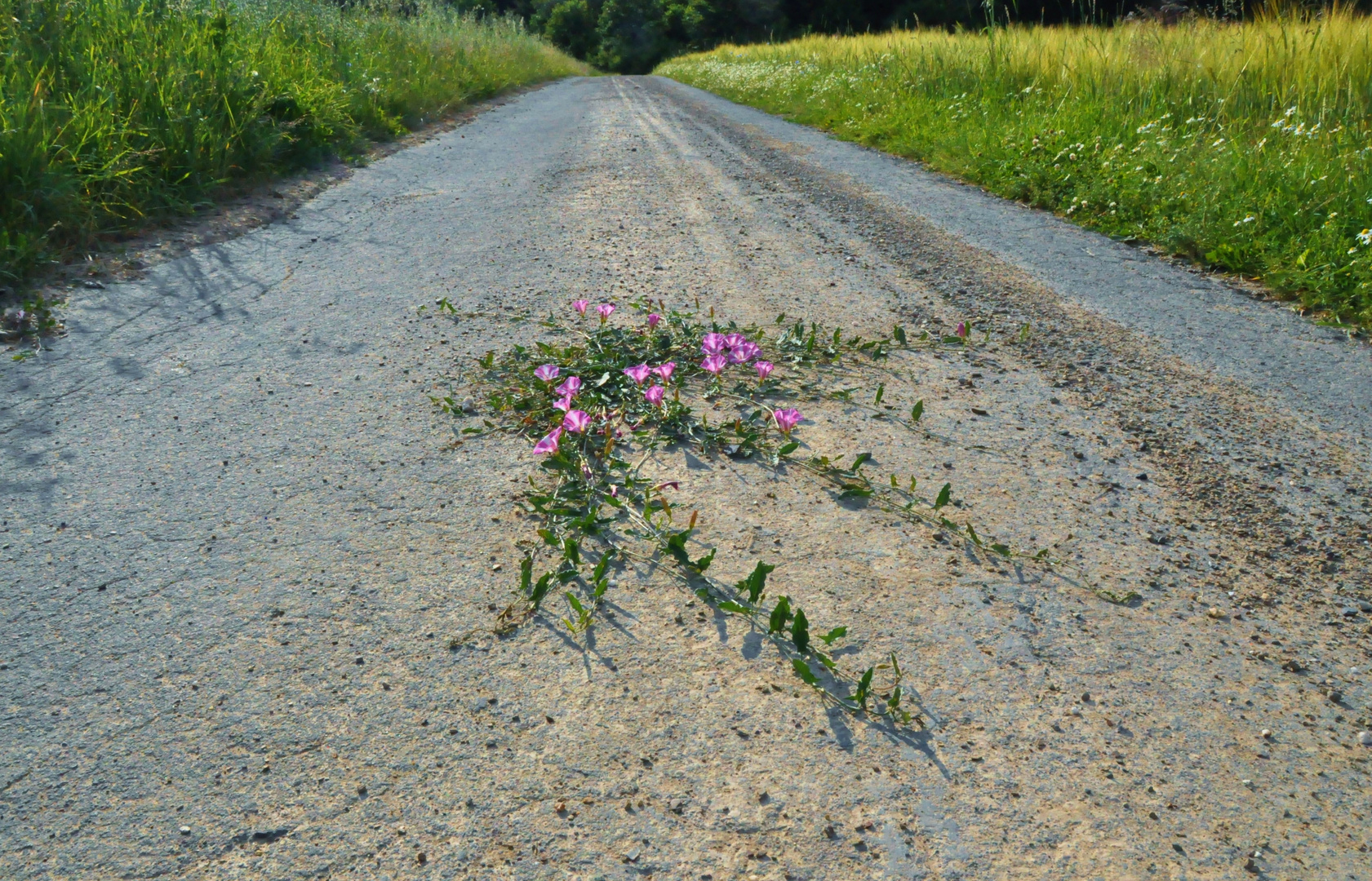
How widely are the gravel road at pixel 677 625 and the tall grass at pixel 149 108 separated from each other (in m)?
1.05

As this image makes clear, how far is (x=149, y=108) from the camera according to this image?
5586mm

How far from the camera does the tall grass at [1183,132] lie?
4.76 metres

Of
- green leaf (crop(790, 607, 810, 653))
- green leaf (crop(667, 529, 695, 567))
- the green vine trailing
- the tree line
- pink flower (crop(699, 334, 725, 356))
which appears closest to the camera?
green leaf (crop(790, 607, 810, 653))

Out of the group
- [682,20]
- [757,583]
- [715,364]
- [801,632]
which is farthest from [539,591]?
[682,20]

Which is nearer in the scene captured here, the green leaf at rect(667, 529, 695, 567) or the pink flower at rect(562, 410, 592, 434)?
the green leaf at rect(667, 529, 695, 567)

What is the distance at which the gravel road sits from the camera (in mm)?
1533

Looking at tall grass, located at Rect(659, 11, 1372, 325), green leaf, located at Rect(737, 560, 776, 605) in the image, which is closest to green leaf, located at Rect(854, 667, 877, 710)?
green leaf, located at Rect(737, 560, 776, 605)

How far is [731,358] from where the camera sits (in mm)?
3246

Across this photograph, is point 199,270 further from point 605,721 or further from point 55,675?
point 605,721

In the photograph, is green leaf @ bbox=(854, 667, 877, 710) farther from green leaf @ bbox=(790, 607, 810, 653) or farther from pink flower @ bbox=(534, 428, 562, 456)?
pink flower @ bbox=(534, 428, 562, 456)

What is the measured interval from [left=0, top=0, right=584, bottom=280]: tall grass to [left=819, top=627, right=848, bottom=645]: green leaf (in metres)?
4.15

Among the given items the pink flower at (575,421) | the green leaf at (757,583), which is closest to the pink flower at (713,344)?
the pink flower at (575,421)

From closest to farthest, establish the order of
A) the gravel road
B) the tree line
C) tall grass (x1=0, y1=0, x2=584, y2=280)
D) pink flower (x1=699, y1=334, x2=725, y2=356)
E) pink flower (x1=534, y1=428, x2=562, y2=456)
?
the gravel road
pink flower (x1=534, y1=428, x2=562, y2=456)
pink flower (x1=699, y1=334, x2=725, y2=356)
tall grass (x1=0, y1=0, x2=584, y2=280)
the tree line

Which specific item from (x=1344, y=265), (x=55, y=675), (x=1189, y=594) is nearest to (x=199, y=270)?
(x=55, y=675)
